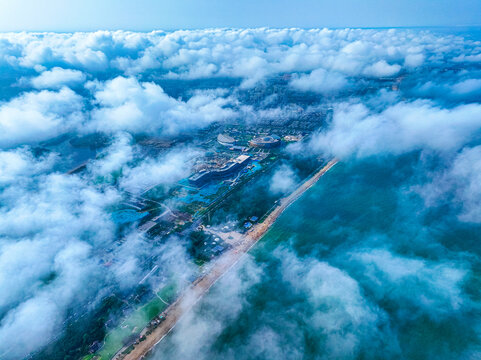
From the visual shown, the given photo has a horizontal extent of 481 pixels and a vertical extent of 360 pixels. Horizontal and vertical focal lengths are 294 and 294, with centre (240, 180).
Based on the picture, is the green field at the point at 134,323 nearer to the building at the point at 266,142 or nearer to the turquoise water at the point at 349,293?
the turquoise water at the point at 349,293

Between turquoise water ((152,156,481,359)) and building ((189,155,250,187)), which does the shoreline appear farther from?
building ((189,155,250,187))

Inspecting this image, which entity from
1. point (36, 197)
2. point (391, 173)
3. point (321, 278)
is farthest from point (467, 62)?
point (36, 197)

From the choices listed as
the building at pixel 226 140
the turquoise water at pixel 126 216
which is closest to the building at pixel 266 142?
the building at pixel 226 140

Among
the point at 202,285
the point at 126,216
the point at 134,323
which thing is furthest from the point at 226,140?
the point at 134,323

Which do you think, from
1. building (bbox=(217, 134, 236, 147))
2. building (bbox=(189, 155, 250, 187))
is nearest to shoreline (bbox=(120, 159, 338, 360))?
building (bbox=(189, 155, 250, 187))

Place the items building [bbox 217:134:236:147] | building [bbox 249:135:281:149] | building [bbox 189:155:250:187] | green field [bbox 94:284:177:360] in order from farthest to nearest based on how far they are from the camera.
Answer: building [bbox 217:134:236:147]
building [bbox 249:135:281:149]
building [bbox 189:155:250:187]
green field [bbox 94:284:177:360]

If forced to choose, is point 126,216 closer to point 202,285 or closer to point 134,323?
point 202,285

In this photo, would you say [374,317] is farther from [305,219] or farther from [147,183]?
[147,183]
